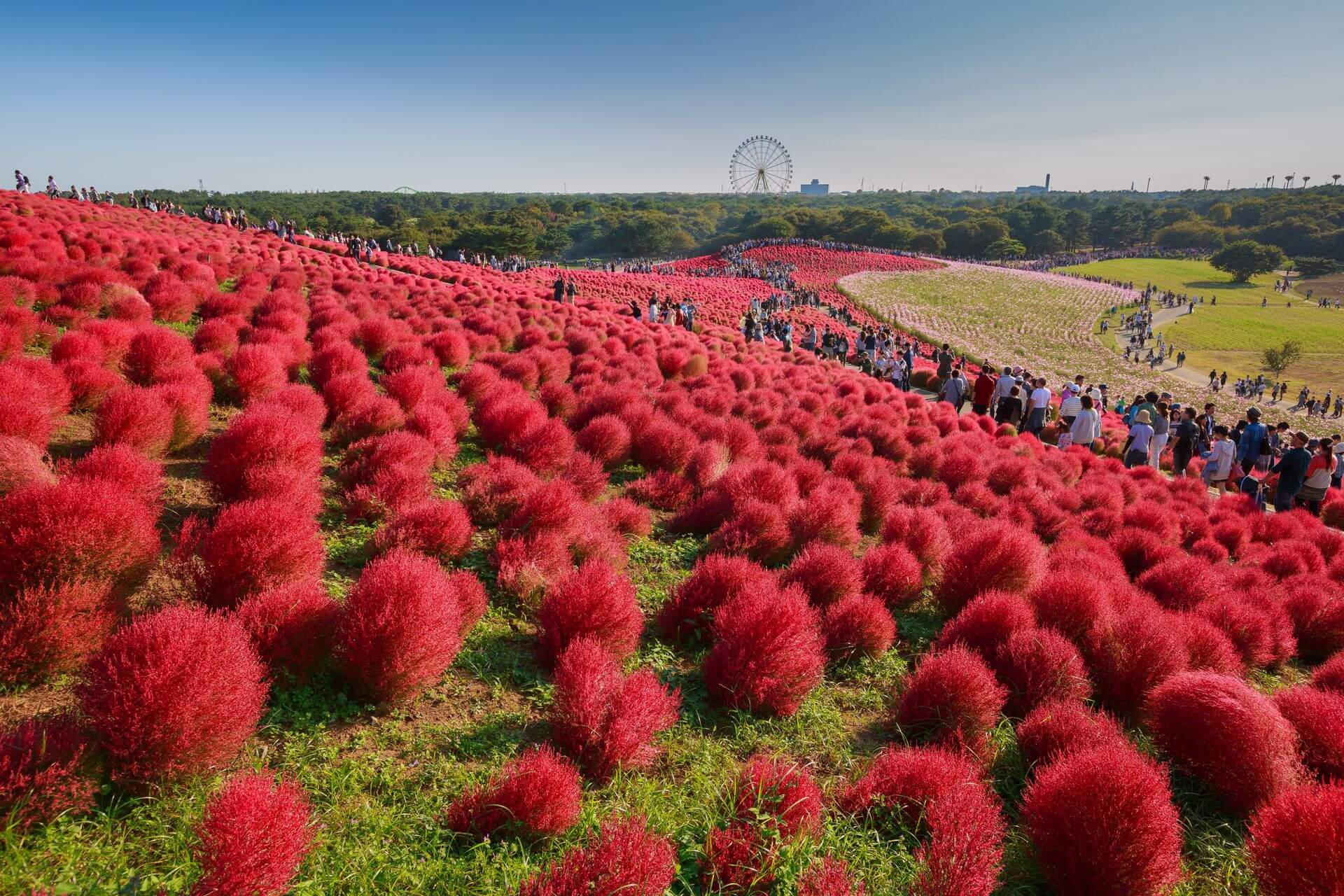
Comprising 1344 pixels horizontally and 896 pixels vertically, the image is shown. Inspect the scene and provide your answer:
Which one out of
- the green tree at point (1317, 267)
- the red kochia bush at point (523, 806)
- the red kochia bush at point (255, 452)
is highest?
the green tree at point (1317, 267)

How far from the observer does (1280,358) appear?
48.9 metres

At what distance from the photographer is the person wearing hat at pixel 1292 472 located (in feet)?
Answer: 36.3

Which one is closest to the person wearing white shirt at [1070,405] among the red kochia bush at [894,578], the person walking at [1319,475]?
the person walking at [1319,475]

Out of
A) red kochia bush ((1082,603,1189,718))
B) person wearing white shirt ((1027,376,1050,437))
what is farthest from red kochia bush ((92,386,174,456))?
person wearing white shirt ((1027,376,1050,437))

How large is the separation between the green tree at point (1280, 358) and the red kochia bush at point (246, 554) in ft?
218

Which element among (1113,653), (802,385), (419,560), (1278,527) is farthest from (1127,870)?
(802,385)

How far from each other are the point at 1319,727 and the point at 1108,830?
2.42 metres

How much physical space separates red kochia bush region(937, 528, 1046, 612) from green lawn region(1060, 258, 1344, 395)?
178ft

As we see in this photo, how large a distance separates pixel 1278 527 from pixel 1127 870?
10645 millimetres

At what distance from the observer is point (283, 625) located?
12.3 feet

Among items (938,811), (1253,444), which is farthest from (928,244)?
(938,811)

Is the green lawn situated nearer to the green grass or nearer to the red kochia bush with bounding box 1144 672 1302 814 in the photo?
the red kochia bush with bounding box 1144 672 1302 814

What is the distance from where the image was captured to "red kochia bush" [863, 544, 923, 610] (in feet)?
21.1

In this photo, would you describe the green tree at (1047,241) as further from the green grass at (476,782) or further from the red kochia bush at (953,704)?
the red kochia bush at (953,704)
